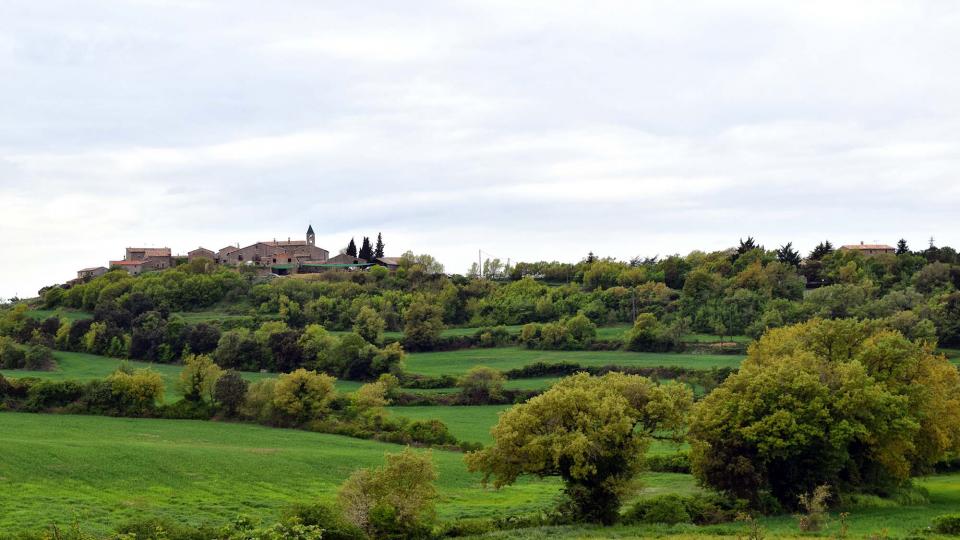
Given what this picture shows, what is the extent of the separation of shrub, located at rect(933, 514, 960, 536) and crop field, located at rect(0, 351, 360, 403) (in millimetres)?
63871

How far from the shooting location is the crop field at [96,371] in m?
98.0

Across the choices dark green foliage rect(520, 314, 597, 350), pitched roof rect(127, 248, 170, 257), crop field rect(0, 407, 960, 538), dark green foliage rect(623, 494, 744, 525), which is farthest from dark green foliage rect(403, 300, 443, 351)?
pitched roof rect(127, 248, 170, 257)

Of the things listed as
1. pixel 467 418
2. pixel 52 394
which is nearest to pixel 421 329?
pixel 467 418

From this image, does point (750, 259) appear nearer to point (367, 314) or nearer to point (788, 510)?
point (367, 314)

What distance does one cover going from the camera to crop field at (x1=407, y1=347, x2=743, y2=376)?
349ft

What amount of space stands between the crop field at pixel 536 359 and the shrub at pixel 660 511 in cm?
5507

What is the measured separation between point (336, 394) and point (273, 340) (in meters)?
27.5

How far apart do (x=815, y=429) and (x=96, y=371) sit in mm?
82474

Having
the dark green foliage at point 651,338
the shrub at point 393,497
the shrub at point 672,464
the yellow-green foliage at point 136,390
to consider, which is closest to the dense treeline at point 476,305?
the dark green foliage at point 651,338

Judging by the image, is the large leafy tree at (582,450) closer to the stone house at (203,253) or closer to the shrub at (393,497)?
the shrub at (393,497)

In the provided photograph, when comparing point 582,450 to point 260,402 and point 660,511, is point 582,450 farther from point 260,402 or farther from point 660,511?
point 260,402

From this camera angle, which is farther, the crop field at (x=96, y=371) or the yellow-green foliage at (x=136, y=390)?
the crop field at (x=96, y=371)

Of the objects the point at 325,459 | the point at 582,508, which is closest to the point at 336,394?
the point at 325,459

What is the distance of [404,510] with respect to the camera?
42.6m
